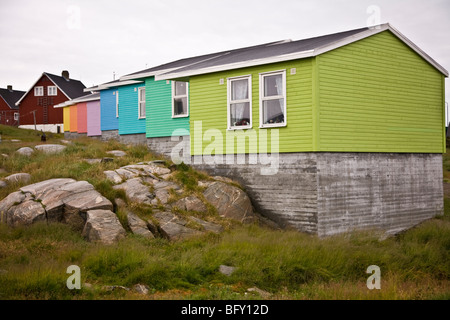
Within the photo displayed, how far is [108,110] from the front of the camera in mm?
29406

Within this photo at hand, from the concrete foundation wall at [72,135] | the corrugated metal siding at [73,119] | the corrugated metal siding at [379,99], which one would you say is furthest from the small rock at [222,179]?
the corrugated metal siding at [73,119]

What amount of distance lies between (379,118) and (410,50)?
352 cm

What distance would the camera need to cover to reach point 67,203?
44.8ft

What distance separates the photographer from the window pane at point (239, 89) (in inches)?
677

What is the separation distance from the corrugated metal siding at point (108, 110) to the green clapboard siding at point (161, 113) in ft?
20.6

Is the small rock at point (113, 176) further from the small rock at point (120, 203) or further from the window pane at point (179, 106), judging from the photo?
the window pane at point (179, 106)

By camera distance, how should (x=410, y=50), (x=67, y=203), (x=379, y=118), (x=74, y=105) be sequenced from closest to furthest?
(x=67, y=203) < (x=379, y=118) < (x=410, y=50) < (x=74, y=105)

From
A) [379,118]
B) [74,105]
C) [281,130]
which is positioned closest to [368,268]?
[281,130]

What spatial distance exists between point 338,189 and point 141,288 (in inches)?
309

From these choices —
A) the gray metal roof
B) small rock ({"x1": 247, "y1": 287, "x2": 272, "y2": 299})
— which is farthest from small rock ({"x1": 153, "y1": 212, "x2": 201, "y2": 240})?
the gray metal roof

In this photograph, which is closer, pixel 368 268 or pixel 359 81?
pixel 368 268

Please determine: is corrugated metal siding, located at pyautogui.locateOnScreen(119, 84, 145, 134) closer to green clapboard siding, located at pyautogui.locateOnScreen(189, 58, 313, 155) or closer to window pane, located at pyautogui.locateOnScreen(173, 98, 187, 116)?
window pane, located at pyautogui.locateOnScreen(173, 98, 187, 116)

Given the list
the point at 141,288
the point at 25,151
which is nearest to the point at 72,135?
the point at 25,151

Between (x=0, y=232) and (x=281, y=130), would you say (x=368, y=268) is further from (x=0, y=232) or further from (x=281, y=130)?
(x=0, y=232)
